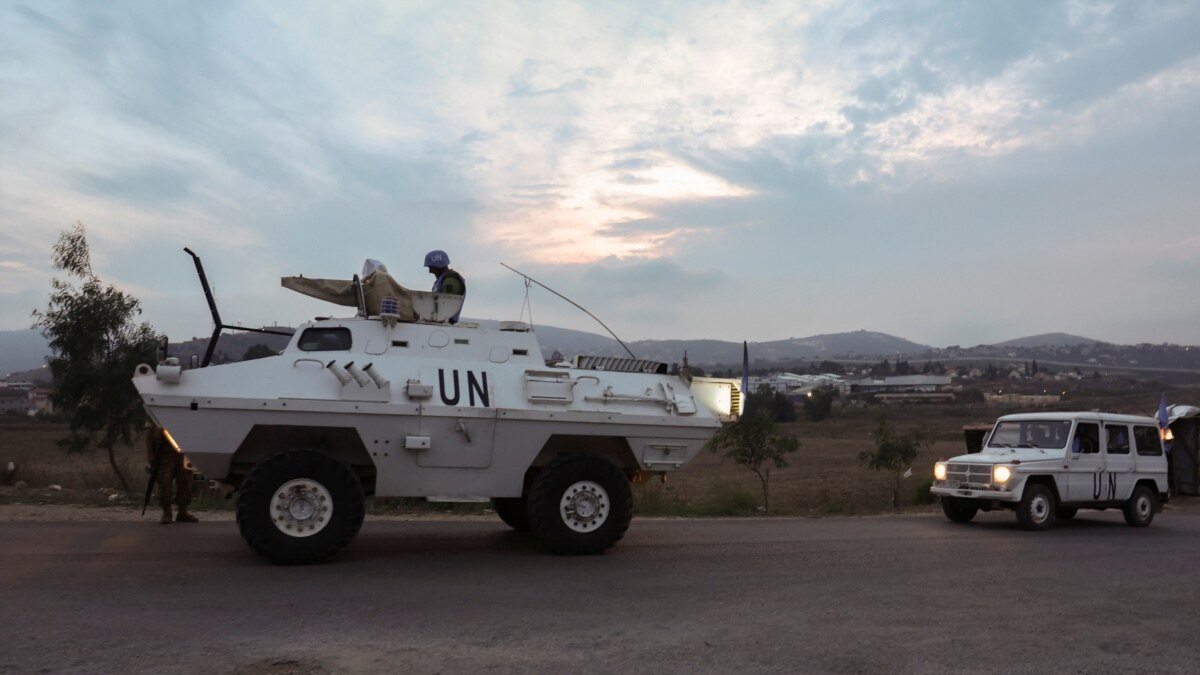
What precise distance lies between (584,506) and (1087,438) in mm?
8820

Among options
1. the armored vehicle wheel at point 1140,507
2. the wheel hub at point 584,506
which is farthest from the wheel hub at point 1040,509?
the wheel hub at point 584,506

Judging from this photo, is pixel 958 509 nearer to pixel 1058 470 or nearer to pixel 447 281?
pixel 1058 470

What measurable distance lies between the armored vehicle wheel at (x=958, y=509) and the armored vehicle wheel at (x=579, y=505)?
6.84 metres

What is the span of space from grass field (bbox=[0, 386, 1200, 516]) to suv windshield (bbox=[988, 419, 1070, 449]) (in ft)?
10.5

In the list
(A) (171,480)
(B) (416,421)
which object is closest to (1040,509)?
(B) (416,421)

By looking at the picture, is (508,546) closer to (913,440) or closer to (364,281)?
(364,281)

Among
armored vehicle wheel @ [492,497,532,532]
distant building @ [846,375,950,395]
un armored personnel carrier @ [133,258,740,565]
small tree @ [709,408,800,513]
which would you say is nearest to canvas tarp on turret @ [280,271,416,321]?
un armored personnel carrier @ [133,258,740,565]

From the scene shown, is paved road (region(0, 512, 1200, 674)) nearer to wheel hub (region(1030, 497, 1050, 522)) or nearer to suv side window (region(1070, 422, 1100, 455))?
wheel hub (region(1030, 497, 1050, 522))

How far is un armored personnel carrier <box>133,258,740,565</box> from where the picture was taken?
8.46 metres

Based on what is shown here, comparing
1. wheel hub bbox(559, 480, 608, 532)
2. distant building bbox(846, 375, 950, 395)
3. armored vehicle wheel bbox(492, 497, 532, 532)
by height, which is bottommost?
armored vehicle wheel bbox(492, 497, 532, 532)

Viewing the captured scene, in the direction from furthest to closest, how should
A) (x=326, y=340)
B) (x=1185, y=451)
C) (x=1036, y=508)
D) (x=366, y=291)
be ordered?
(x=1185, y=451)
(x=1036, y=508)
(x=366, y=291)
(x=326, y=340)

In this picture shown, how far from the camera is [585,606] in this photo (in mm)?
7031

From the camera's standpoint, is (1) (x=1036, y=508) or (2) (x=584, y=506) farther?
(1) (x=1036, y=508)

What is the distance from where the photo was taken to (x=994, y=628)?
21.7 feet
